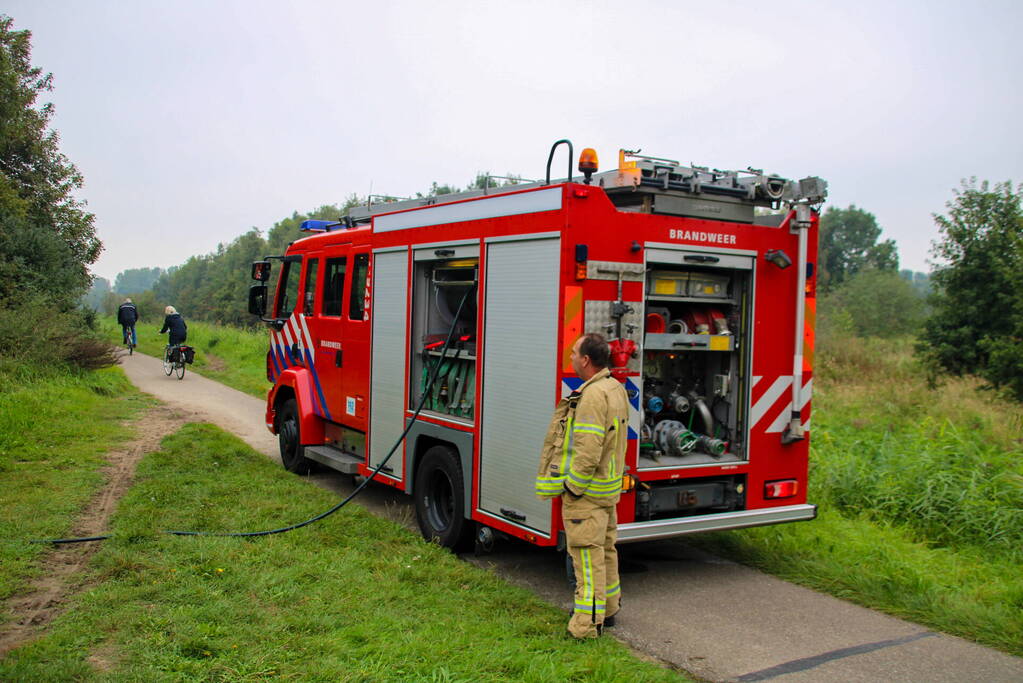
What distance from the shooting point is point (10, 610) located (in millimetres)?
4766

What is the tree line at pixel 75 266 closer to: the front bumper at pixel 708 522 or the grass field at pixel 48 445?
the grass field at pixel 48 445

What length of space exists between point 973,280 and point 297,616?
22948 mm

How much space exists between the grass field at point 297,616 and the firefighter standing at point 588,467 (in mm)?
280

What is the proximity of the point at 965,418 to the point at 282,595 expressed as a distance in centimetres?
1117

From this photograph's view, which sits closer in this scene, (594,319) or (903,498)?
(594,319)

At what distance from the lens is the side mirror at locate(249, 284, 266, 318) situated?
390 inches

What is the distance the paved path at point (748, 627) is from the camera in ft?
14.3

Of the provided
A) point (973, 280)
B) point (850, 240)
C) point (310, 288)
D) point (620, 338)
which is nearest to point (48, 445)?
point (310, 288)

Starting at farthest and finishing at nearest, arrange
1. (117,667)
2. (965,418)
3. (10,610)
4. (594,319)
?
(965,418)
(594,319)
(10,610)
(117,667)

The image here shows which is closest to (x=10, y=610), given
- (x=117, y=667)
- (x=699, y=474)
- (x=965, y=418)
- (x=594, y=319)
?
(x=117, y=667)

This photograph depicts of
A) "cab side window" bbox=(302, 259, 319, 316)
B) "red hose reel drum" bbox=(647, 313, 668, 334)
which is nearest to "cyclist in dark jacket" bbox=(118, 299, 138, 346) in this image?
"cab side window" bbox=(302, 259, 319, 316)

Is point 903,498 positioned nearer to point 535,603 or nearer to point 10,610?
point 535,603

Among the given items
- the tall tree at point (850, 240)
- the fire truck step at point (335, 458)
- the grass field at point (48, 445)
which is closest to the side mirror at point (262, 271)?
the fire truck step at point (335, 458)

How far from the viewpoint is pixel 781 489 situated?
5.98 metres
